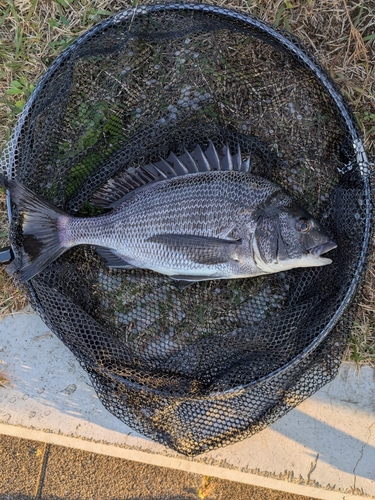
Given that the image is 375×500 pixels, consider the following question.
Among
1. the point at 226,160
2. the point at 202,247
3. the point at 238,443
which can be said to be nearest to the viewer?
the point at 202,247

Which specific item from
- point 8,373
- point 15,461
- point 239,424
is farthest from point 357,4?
point 15,461

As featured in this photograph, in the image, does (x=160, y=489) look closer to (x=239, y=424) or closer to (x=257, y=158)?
(x=239, y=424)

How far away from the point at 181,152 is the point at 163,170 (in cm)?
20

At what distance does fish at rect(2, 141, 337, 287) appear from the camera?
259 centimetres

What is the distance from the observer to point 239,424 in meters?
2.75

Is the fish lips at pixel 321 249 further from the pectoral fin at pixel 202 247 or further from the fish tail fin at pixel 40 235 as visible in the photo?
the fish tail fin at pixel 40 235

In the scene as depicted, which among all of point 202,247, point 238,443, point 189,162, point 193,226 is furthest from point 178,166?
point 238,443

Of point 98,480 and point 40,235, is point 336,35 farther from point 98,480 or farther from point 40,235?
point 98,480

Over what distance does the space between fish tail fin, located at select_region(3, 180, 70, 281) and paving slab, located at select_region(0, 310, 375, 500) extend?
0.71m

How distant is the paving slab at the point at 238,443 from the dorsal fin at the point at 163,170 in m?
1.15

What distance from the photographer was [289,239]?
257cm

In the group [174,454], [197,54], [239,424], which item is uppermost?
[197,54]

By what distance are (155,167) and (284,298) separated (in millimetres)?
1202

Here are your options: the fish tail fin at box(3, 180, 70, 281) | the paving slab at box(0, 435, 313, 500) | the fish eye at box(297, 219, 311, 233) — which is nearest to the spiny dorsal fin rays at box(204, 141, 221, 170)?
the fish eye at box(297, 219, 311, 233)
